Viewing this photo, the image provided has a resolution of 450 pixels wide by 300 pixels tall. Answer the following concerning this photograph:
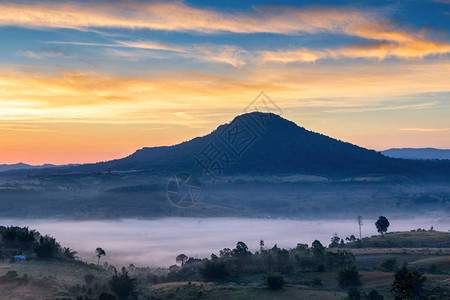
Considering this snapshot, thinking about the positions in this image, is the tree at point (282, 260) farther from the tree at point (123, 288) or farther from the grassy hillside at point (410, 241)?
the grassy hillside at point (410, 241)

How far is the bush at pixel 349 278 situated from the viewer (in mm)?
64312

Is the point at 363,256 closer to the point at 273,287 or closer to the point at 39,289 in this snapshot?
the point at 273,287

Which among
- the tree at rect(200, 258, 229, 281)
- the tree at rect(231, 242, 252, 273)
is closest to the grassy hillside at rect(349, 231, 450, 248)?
the tree at rect(231, 242, 252, 273)

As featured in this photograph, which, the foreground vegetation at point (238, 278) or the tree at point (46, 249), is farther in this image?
the tree at point (46, 249)

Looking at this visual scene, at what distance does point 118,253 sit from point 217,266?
12293 centimetres

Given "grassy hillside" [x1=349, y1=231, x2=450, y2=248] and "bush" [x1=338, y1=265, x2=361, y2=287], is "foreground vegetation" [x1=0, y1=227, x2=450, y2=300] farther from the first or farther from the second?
"grassy hillside" [x1=349, y1=231, x2=450, y2=248]

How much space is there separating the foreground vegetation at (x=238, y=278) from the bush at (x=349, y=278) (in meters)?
0.13

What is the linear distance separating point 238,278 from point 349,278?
60.5ft

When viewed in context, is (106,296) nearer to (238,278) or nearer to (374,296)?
(238,278)

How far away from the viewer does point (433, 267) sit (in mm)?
69125

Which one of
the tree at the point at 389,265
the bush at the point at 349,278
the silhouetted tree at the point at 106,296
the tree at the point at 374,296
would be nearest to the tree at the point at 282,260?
the bush at the point at 349,278

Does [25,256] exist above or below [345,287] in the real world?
above

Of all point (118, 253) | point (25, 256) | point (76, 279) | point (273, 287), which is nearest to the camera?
point (273, 287)

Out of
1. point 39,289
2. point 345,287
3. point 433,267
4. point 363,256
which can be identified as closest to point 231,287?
point 345,287
